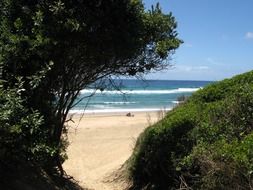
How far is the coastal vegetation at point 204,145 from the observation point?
6965mm

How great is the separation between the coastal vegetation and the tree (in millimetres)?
1385

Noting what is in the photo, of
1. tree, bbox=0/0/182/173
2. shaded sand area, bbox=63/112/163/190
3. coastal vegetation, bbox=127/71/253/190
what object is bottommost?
shaded sand area, bbox=63/112/163/190

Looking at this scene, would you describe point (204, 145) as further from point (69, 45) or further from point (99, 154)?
point (99, 154)

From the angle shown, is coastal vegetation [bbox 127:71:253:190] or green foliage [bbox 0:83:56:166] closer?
green foliage [bbox 0:83:56:166]

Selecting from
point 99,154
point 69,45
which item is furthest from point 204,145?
point 99,154

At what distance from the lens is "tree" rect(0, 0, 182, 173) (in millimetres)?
8188

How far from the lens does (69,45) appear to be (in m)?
8.92

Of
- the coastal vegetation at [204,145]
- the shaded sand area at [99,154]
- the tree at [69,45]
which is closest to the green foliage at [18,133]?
the tree at [69,45]

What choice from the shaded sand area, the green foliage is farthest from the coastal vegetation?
the green foliage

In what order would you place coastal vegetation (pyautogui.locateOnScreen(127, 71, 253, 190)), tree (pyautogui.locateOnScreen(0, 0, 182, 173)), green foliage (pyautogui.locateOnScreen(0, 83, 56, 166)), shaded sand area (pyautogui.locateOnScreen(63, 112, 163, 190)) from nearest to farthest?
1. green foliage (pyautogui.locateOnScreen(0, 83, 56, 166))
2. coastal vegetation (pyautogui.locateOnScreen(127, 71, 253, 190))
3. tree (pyautogui.locateOnScreen(0, 0, 182, 173))
4. shaded sand area (pyautogui.locateOnScreen(63, 112, 163, 190))

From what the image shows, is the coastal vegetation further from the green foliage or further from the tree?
the green foliage

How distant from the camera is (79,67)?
10016 mm

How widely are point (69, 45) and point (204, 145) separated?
2865 millimetres

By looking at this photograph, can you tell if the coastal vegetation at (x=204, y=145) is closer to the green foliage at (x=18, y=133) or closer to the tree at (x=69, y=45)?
the tree at (x=69, y=45)
